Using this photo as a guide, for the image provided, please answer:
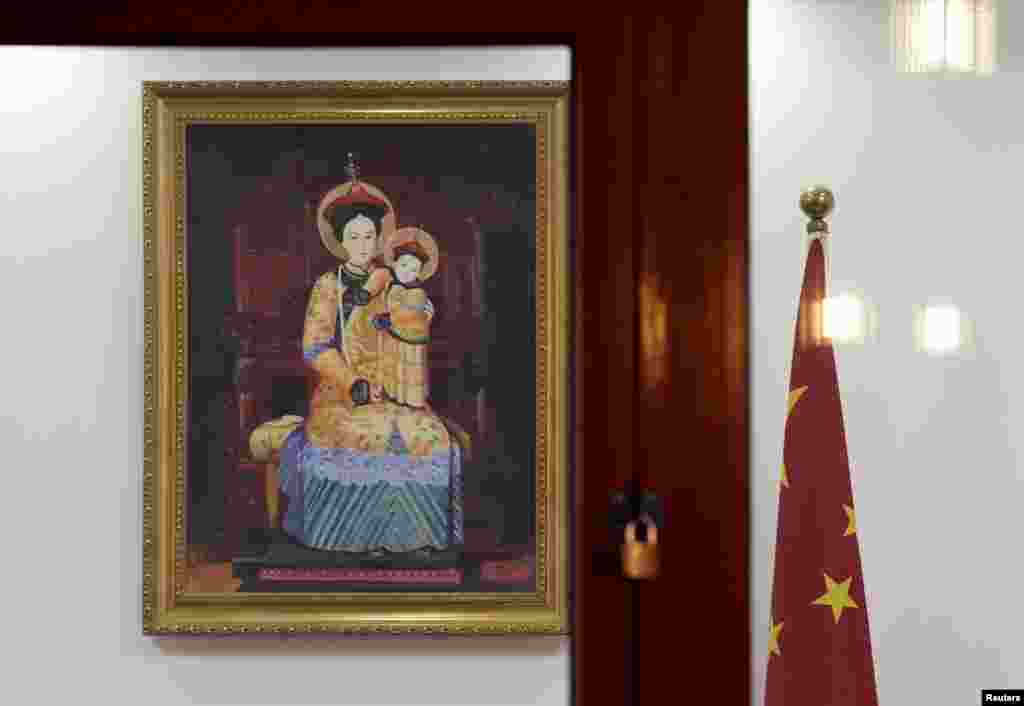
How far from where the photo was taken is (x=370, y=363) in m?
0.94

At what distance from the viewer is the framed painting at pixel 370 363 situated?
35.6 inches

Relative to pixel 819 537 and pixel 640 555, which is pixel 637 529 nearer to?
pixel 640 555

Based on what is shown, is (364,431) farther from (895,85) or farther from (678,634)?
(895,85)

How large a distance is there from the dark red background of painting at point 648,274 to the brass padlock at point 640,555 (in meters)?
0.02

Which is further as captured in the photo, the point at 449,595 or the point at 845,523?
the point at 449,595

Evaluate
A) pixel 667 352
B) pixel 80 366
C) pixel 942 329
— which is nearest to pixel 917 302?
pixel 942 329

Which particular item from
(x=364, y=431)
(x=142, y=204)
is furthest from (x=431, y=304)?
(x=142, y=204)

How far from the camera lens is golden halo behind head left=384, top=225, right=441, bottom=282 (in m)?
0.93

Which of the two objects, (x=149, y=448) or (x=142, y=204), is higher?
(x=142, y=204)

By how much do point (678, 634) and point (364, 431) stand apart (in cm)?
32

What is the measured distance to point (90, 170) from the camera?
2.76ft

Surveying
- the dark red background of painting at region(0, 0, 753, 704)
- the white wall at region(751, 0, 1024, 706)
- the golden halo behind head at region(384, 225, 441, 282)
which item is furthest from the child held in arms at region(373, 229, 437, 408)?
the white wall at region(751, 0, 1024, 706)

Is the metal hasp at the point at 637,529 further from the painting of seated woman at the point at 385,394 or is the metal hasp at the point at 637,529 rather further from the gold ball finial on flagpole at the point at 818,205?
the gold ball finial on flagpole at the point at 818,205

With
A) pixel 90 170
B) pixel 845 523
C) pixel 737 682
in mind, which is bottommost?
pixel 737 682
